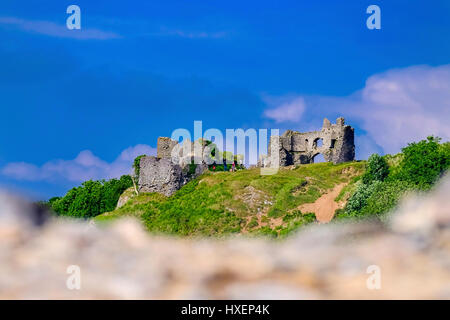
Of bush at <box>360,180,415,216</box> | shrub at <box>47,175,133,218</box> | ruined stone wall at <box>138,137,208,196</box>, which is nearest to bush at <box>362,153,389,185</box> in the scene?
bush at <box>360,180,415,216</box>

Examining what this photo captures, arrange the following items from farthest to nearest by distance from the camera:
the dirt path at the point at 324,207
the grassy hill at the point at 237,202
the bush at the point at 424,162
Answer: the grassy hill at the point at 237,202, the dirt path at the point at 324,207, the bush at the point at 424,162

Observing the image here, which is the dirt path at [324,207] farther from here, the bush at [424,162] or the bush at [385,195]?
the bush at [424,162]

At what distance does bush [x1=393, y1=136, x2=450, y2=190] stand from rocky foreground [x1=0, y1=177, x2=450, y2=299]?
73.9ft

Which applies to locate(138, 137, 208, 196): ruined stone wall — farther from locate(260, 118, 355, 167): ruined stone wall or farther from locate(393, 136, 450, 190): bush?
locate(393, 136, 450, 190): bush

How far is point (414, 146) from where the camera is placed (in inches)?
1448

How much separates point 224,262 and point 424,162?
2789 centimetres

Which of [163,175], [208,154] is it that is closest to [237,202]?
[163,175]

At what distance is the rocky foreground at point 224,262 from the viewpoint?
25.7ft

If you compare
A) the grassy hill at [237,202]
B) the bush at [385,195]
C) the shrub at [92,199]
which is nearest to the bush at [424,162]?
the bush at [385,195]

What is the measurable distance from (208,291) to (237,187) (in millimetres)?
33350

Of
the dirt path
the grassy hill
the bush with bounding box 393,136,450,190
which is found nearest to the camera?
the bush with bounding box 393,136,450,190

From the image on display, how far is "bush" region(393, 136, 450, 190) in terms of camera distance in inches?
1276

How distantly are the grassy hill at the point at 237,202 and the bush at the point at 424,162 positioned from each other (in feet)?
14.9

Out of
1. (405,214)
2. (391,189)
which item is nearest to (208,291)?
(405,214)
